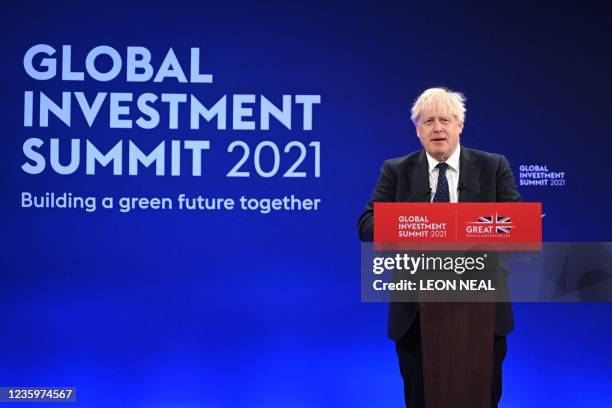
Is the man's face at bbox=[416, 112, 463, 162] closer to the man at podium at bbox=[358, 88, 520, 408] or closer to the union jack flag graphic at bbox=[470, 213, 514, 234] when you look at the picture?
the man at podium at bbox=[358, 88, 520, 408]

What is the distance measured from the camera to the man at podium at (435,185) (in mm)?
2434

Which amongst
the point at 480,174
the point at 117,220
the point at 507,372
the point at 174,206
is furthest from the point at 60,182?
the point at 507,372

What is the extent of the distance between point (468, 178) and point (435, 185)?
4.7 inches

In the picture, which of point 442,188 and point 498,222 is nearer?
point 498,222

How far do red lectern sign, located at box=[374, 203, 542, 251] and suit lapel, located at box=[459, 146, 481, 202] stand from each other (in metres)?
0.21

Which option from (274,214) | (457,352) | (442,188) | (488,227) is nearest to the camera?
(457,352)

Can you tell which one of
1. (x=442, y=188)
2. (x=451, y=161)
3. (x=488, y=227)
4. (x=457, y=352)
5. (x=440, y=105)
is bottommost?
(x=457, y=352)

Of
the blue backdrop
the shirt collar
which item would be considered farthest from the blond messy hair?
the blue backdrop

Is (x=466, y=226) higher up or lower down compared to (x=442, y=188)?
lower down

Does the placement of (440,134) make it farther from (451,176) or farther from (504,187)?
(504,187)

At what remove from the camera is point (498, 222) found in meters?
2.24

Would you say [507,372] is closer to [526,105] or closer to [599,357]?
[599,357]

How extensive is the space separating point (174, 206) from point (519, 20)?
228cm

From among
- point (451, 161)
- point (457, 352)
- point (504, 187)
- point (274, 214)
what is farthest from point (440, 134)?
point (274, 214)
